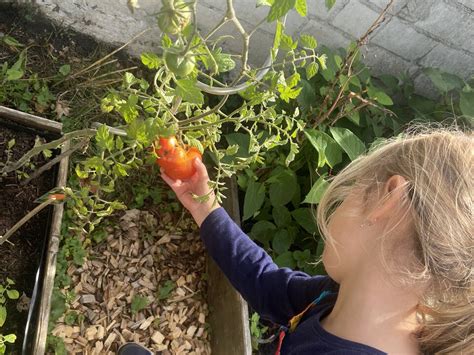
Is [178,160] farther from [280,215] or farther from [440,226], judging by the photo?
[280,215]

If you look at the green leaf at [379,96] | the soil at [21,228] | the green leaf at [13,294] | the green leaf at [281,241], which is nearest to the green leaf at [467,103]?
the green leaf at [379,96]

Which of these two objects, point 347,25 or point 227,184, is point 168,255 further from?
point 347,25

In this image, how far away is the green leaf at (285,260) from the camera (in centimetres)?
210

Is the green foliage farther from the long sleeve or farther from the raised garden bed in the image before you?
the long sleeve

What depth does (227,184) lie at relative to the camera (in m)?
2.17

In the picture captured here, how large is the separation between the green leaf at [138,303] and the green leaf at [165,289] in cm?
6

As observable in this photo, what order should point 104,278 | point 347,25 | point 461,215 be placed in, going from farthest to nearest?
point 347,25
point 104,278
point 461,215

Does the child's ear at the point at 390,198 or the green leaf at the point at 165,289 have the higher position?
the child's ear at the point at 390,198

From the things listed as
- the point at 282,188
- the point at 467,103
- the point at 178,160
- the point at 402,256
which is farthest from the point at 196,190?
the point at 467,103

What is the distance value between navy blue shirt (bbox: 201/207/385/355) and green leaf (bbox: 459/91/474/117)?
1.19 meters

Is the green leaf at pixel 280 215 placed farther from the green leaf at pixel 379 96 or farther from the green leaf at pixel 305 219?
the green leaf at pixel 379 96

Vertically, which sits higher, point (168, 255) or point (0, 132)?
point (0, 132)

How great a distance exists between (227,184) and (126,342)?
709 millimetres

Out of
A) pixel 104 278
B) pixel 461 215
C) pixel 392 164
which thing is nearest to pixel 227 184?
pixel 104 278
